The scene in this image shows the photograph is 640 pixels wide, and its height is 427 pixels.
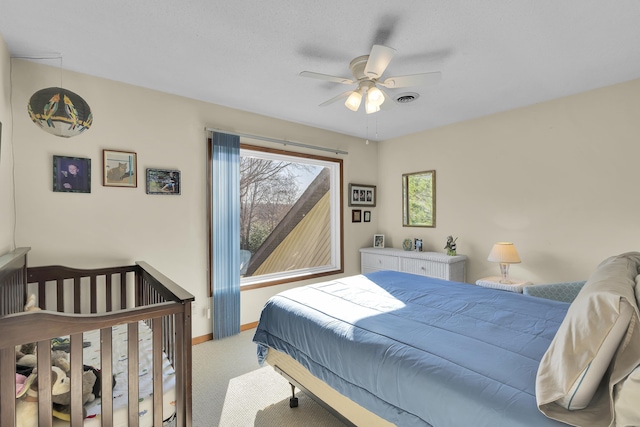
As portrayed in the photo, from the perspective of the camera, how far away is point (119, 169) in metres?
2.87

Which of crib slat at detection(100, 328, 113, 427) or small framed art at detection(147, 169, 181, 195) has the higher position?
small framed art at detection(147, 169, 181, 195)

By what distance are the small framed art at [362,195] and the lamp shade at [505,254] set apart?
205 cm

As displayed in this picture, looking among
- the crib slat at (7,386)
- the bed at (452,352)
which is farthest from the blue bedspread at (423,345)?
the crib slat at (7,386)

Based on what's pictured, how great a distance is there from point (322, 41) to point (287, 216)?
2538mm

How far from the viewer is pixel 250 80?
2.85 meters

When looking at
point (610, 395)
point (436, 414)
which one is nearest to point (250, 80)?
point (436, 414)

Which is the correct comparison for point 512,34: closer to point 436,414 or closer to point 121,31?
point 436,414

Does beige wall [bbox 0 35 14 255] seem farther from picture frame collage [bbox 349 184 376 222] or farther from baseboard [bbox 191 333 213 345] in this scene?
picture frame collage [bbox 349 184 376 222]

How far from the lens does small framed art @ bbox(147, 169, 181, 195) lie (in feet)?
10.0

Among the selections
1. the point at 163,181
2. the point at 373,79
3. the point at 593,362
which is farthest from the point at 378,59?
the point at 163,181

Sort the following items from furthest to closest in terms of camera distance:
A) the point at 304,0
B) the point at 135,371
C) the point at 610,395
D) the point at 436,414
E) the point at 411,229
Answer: the point at 411,229
the point at 304,0
the point at 135,371
the point at 436,414
the point at 610,395

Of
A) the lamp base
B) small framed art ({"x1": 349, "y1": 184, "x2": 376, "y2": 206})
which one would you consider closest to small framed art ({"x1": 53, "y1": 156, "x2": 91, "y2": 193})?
small framed art ({"x1": 349, "y1": 184, "x2": 376, "y2": 206})

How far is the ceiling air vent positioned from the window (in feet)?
4.84

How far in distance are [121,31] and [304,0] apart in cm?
127
